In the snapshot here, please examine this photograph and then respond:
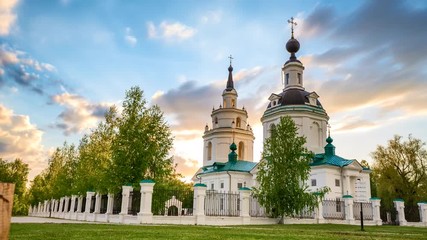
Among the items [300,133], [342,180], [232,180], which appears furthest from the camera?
[232,180]

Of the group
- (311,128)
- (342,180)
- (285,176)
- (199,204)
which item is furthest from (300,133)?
(199,204)

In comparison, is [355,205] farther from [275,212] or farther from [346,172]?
[275,212]

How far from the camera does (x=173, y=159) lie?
29.7 m

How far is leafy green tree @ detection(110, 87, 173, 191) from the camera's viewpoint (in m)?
27.1

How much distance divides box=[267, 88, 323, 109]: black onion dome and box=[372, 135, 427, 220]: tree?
9732 mm

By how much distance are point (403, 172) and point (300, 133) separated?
11.8m

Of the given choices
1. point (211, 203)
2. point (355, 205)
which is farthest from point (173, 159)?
point (355, 205)

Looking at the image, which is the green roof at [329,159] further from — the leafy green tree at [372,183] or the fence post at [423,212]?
the fence post at [423,212]

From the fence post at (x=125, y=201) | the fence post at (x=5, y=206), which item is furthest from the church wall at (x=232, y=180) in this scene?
the fence post at (x=5, y=206)

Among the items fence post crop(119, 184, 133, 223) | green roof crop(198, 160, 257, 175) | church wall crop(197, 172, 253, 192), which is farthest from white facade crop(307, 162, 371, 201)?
fence post crop(119, 184, 133, 223)

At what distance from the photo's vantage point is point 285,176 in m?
25.9

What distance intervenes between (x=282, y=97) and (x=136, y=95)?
21094 mm

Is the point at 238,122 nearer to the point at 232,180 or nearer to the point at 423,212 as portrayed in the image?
the point at 232,180

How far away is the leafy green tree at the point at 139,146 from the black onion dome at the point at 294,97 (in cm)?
1901
